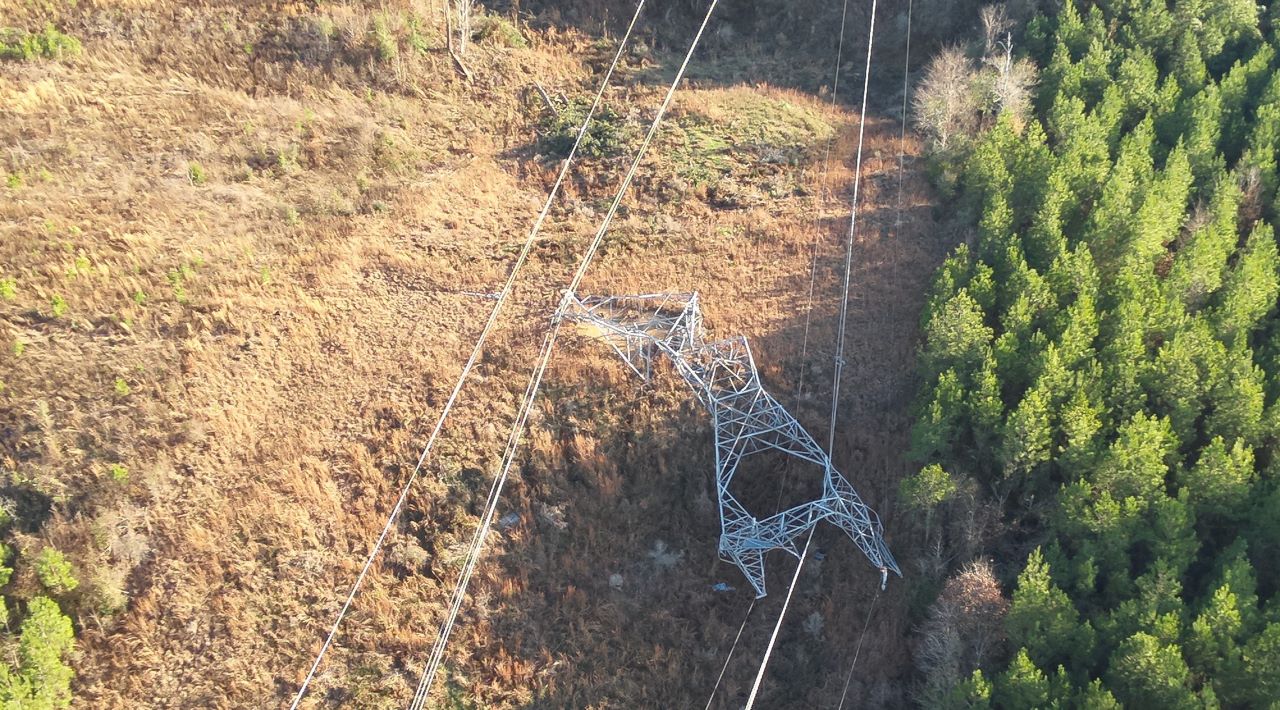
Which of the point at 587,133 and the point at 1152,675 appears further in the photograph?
the point at 587,133

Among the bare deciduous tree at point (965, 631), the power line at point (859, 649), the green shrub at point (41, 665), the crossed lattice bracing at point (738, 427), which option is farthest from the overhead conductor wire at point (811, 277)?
the green shrub at point (41, 665)

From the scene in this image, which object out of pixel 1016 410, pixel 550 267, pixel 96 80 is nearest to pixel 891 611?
pixel 1016 410

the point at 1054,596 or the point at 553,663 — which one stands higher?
the point at 1054,596

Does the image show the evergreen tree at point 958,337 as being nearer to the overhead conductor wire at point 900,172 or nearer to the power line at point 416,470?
the overhead conductor wire at point 900,172

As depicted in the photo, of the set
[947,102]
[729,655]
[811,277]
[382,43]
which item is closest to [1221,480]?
[729,655]

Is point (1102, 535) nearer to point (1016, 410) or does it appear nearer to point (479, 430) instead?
point (1016, 410)

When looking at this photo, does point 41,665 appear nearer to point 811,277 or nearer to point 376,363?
point 376,363
